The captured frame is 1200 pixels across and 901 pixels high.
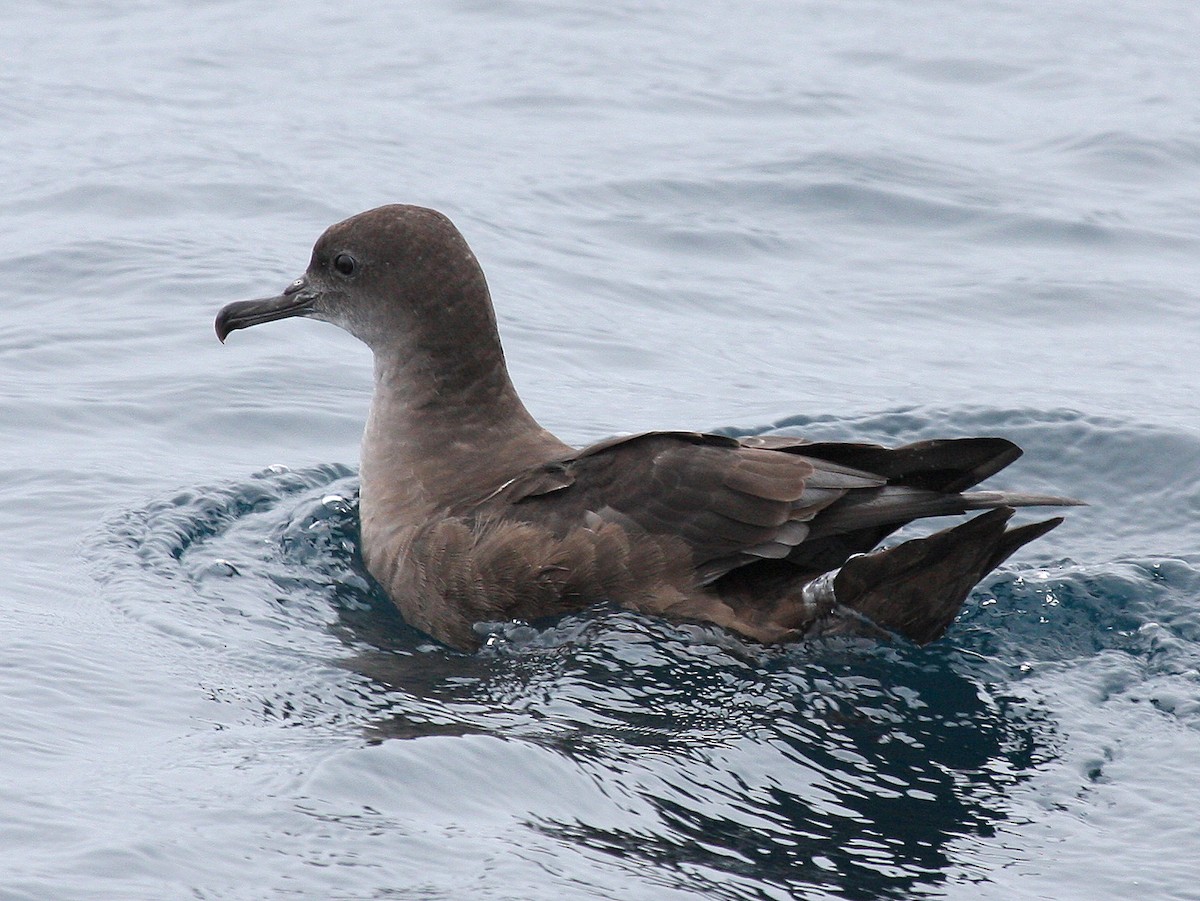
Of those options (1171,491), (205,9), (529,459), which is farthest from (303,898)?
(205,9)

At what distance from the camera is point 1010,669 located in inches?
271

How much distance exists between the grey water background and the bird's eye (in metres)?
1.07

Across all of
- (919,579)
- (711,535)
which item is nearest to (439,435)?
(711,535)

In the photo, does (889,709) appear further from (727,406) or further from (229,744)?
(727,406)

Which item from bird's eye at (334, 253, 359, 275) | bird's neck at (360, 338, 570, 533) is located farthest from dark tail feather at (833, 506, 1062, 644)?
bird's eye at (334, 253, 359, 275)

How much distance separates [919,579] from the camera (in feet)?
21.5

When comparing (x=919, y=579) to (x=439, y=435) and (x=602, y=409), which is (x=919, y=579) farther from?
(x=602, y=409)

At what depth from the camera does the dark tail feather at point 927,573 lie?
6.40m

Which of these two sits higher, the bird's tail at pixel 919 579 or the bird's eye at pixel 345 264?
the bird's eye at pixel 345 264

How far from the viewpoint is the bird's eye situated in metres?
7.93

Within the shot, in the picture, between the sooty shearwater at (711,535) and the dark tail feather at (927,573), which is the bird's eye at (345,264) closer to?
the sooty shearwater at (711,535)

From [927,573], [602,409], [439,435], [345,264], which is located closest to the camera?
[927,573]

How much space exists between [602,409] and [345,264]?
2.58 metres

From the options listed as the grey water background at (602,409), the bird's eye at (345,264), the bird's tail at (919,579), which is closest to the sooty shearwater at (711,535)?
the bird's tail at (919,579)
